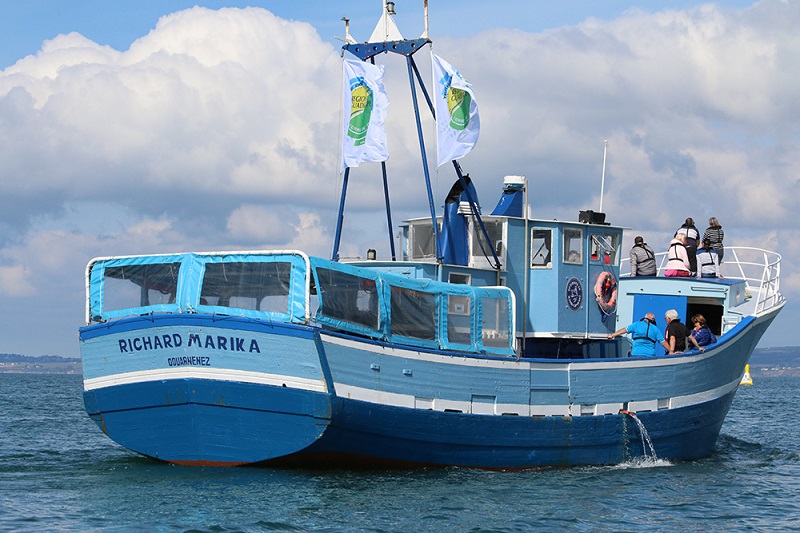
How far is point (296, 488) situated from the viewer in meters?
16.2

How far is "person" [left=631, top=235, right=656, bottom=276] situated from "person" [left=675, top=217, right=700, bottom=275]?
0.91 metres

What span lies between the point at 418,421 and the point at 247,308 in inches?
131

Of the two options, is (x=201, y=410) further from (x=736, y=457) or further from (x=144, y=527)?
(x=736, y=457)

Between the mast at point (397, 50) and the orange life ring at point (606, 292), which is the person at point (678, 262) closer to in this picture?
the orange life ring at point (606, 292)

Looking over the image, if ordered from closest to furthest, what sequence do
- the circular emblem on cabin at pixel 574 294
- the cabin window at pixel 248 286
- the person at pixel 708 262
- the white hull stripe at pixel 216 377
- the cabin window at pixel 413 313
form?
1. the white hull stripe at pixel 216 377
2. the cabin window at pixel 248 286
3. the cabin window at pixel 413 313
4. the circular emblem on cabin at pixel 574 294
5. the person at pixel 708 262

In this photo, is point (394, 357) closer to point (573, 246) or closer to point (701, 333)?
point (573, 246)

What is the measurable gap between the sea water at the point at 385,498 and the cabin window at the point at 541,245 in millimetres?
4234

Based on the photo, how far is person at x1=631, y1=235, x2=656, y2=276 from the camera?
24078mm

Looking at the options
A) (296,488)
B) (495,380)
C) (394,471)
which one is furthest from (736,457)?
(296,488)

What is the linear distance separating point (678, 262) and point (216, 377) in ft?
39.2

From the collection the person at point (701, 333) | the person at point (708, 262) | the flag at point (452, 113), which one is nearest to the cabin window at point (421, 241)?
the flag at point (452, 113)

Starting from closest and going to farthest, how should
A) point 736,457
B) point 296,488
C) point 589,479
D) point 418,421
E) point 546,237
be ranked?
point 296,488 → point 418,421 → point 589,479 → point 546,237 → point 736,457

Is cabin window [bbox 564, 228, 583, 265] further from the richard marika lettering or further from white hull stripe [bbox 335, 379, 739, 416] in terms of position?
the richard marika lettering

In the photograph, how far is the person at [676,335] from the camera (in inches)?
833
